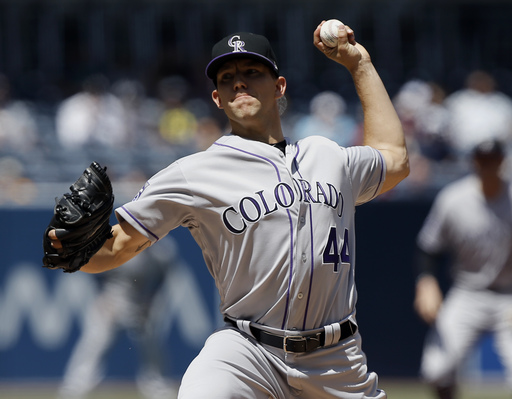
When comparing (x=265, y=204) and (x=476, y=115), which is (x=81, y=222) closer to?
(x=265, y=204)

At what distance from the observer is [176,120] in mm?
12062

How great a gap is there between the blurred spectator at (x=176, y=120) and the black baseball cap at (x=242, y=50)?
7.57 metres

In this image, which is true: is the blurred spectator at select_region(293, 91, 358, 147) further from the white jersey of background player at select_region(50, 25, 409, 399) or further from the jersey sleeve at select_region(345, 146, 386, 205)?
the white jersey of background player at select_region(50, 25, 409, 399)

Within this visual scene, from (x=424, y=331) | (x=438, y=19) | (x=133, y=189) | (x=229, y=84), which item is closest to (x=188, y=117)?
(x=133, y=189)

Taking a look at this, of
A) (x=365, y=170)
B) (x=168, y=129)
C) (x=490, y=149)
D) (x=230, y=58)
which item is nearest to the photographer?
(x=230, y=58)

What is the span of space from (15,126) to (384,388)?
5.87 m

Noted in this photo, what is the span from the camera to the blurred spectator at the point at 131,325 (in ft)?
28.2

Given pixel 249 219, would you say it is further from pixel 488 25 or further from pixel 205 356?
pixel 488 25

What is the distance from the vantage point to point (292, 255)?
361 centimetres

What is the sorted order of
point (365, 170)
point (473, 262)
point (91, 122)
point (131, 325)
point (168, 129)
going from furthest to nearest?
point (168, 129) < point (91, 122) < point (131, 325) < point (473, 262) < point (365, 170)

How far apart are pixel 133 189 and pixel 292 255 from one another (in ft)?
20.1

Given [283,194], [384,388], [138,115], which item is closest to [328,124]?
[138,115]

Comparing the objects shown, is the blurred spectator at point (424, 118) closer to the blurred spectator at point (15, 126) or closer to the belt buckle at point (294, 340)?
the blurred spectator at point (15, 126)

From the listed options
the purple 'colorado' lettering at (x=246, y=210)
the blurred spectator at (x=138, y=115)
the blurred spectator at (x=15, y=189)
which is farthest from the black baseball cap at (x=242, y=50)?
the blurred spectator at (x=138, y=115)
